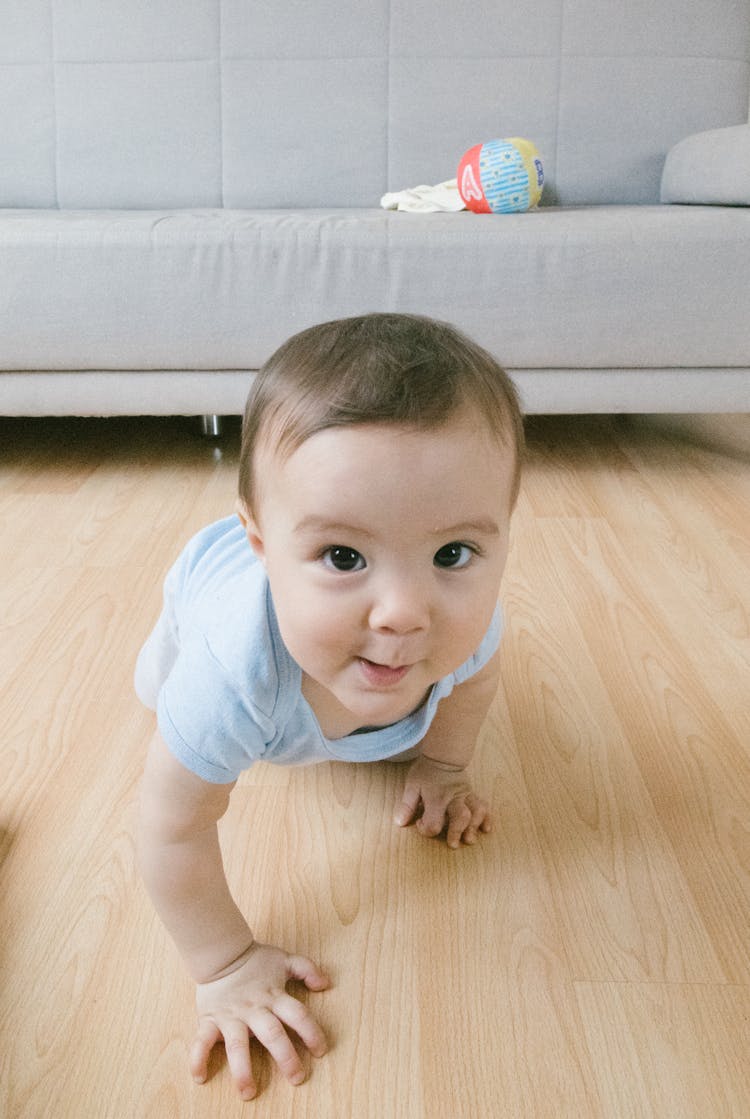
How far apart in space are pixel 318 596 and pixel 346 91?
6.09 ft

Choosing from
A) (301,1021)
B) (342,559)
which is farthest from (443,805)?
(342,559)

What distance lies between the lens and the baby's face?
51 cm

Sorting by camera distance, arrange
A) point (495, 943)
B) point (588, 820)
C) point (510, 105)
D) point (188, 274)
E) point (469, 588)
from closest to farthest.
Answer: point (469, 588), point (495, 943), point (588, 820), point (188, 274), point (510, 105)

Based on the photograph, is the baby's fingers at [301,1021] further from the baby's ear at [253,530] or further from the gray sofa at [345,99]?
the gray sofa at [345,99]

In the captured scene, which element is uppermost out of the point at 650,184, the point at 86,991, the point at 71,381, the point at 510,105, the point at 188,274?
the point at 510,105

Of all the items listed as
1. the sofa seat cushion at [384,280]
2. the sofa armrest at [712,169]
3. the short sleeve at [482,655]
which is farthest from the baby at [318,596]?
the sofa armrest at [712,169]

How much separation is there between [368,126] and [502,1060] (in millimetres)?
1958

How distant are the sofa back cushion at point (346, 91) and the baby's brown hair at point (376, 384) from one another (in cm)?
169

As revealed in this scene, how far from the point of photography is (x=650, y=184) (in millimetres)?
2121

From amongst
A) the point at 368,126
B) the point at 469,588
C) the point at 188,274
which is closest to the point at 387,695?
the point at 469,588

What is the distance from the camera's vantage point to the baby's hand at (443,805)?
2.56 ft

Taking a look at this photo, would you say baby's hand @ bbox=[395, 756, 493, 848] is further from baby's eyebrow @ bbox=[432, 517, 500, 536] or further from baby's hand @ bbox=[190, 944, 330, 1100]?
baby's eyebrow @ bbox=[432, 517, 500, 536]

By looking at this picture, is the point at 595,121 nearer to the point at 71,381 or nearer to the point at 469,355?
the point at 71,381

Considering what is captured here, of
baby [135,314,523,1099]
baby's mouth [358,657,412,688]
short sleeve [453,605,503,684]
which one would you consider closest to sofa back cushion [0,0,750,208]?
short sleeve [453,605,503,684]
